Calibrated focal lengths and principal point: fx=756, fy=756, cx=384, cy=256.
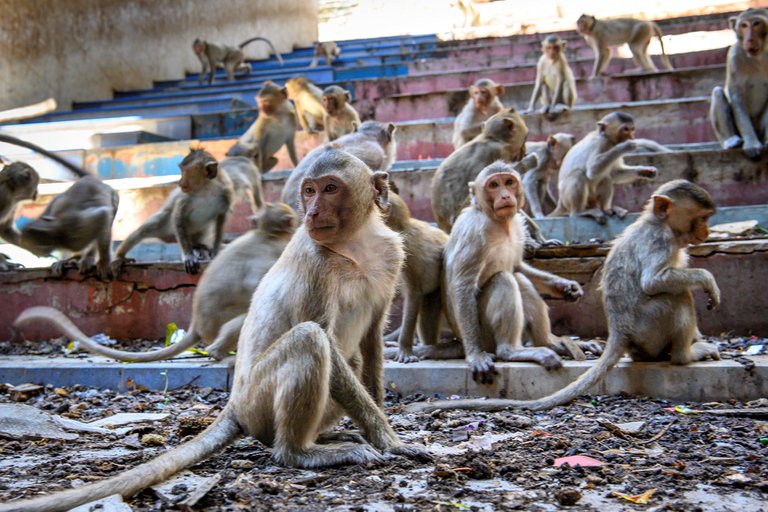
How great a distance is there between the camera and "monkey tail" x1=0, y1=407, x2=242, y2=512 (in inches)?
98.3

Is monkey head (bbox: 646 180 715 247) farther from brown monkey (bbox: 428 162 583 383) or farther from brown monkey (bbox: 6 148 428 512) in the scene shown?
brown monkey (bbox: 6 148 428 512)

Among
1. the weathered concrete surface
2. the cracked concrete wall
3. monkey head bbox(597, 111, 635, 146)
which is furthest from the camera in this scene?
the cracked concrete wall

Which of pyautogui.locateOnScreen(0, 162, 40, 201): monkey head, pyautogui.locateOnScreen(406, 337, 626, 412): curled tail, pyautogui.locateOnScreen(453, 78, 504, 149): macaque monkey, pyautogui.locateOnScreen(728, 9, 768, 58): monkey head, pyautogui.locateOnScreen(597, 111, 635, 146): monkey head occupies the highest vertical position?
pyautogui.locateOnScreen(728, 9, 768, 58): monkey head

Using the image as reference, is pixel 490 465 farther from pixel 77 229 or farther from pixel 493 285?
pixel 77 229

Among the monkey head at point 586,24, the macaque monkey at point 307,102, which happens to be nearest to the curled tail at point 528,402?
the macaque monkey at point 307,102

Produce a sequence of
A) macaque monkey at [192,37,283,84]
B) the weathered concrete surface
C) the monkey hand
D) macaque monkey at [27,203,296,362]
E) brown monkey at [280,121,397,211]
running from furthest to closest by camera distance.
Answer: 1. macaque monkey at [192,37,283,84]
2. brown monkey at [280,121,397,211]
3. macaque monkey at [27,203,296,362]
4. the monkey hand
5. the weathered concrete surface

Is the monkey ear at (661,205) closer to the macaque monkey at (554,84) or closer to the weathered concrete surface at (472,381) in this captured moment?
the weathered concrete surface at (472,381)

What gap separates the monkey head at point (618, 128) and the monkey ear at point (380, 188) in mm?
5400

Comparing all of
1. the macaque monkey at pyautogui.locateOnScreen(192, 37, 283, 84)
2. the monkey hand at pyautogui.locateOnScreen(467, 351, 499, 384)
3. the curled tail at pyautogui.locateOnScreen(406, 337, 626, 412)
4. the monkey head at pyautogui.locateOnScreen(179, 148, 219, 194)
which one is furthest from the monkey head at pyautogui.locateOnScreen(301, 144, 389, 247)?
the macaque monkey at pyautogui.locateOnScreen(192, 37, 283, 84)

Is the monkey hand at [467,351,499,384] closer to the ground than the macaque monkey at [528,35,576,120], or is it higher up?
closer to the ground

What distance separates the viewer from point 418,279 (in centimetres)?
612

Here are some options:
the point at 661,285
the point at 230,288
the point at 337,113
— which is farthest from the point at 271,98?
the point at 661,285

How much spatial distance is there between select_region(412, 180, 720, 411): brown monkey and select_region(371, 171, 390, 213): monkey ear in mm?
2099

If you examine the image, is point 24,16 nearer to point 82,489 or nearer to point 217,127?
point 217,127
